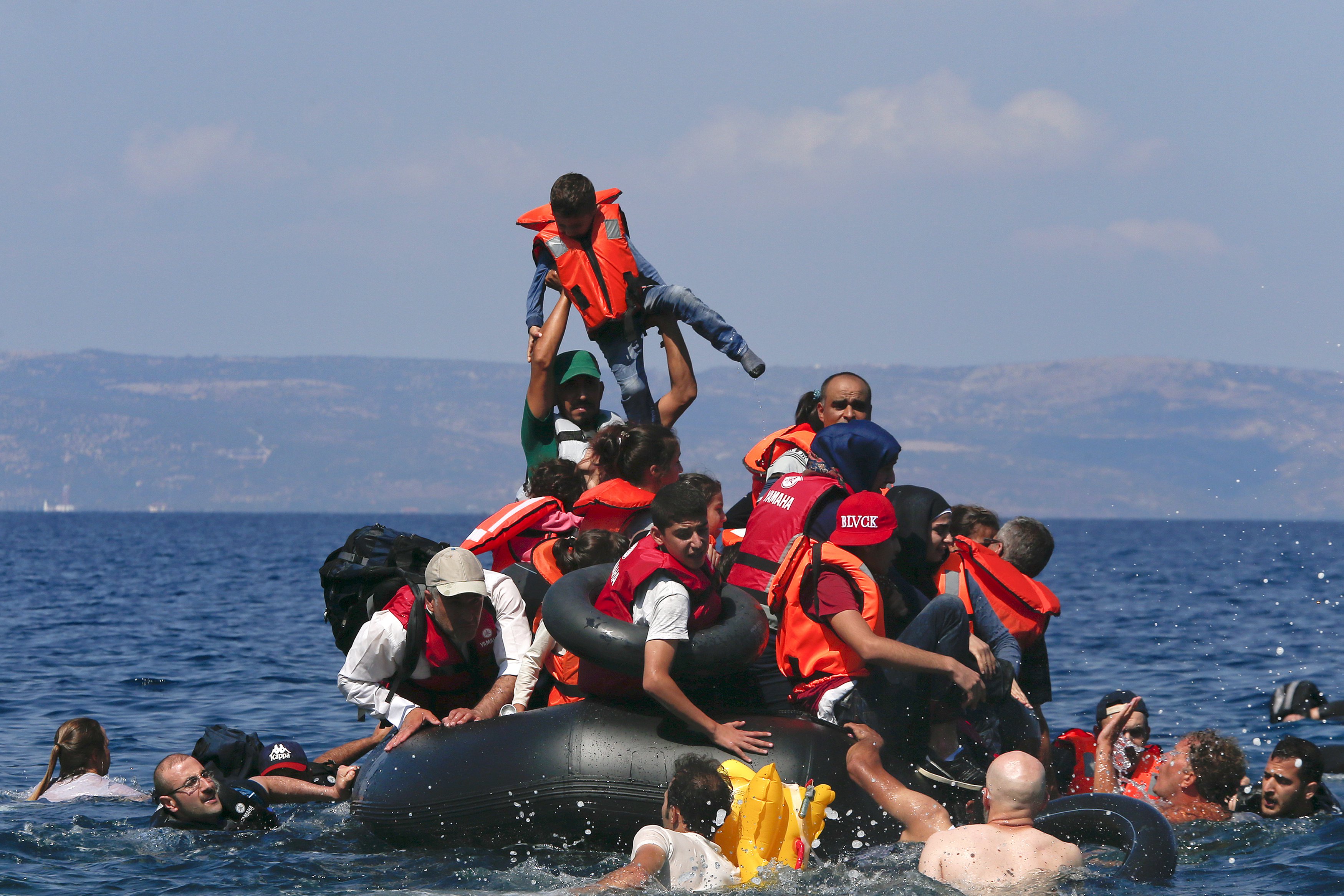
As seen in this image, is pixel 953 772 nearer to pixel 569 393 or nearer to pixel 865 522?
pixel 865 522

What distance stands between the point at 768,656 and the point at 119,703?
443 inches

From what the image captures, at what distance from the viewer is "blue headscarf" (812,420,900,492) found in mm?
8156

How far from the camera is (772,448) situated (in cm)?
949

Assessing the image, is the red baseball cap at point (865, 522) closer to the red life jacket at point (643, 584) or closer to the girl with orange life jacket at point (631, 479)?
the red life jacket at point (643, 584)

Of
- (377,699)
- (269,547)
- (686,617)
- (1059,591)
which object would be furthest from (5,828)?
(269,547)

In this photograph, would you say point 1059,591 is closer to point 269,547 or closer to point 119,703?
point 119,703

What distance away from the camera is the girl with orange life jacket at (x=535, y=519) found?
901cm

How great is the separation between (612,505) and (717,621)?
4.44ft

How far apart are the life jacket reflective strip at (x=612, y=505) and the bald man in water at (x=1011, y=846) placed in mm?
2832

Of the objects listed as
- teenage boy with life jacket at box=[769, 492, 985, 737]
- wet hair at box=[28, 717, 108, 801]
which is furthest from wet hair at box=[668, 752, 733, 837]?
wet hair at box=[28, 717, 108, 801]

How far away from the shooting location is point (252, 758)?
9914 millimetres

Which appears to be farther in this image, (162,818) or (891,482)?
(162,818)

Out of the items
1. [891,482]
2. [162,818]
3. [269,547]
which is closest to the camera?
[891,482]

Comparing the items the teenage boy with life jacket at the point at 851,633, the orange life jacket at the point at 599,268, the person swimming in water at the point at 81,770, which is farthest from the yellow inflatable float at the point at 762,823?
the person swimming in water at the point at 81,770
